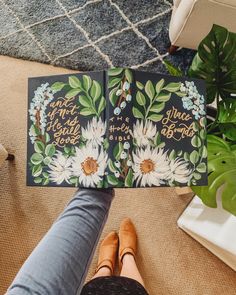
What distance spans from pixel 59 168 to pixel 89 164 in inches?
2.4

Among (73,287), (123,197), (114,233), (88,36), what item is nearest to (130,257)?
(114,233)

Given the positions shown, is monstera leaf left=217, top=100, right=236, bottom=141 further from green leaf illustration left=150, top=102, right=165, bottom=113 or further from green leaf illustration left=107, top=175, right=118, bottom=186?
green leaf illustration left=107, top=175, right=118, bottom=186

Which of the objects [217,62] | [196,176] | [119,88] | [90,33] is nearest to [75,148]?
[119,88]

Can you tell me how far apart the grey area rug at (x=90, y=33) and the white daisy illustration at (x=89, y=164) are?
0.83 metres

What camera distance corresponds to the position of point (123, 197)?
1.29m

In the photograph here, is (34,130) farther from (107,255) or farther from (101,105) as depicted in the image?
(107,255)

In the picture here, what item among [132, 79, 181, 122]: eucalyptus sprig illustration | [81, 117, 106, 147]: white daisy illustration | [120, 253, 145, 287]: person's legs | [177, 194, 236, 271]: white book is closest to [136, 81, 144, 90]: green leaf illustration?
[132, 79, 181, 122]: eucalyptus sprig illustration

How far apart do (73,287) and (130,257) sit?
1.66 feet

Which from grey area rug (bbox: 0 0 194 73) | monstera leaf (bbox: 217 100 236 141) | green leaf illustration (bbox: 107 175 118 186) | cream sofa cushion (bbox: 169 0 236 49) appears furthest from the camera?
grey area rug (bbox: 0 0 194 73)

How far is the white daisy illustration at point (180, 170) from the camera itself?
68 centimetres

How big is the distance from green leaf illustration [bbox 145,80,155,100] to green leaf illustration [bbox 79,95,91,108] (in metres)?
0.12

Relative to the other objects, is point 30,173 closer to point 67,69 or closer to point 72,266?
point 72,266

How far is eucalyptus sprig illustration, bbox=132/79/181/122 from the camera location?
0.68m

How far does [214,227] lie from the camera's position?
3.54 ft
